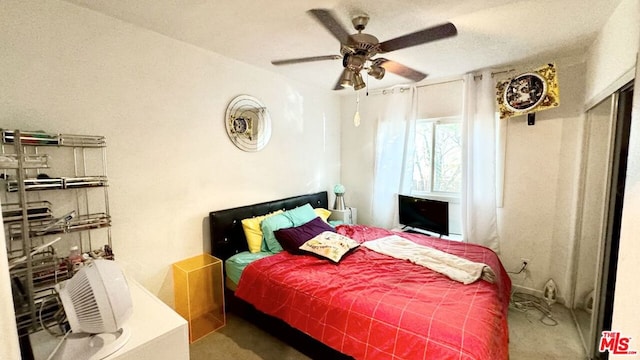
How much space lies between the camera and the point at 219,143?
2646 mm

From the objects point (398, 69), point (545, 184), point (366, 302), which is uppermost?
point (398, 69)

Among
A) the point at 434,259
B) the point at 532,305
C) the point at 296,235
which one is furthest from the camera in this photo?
the point at 532,305

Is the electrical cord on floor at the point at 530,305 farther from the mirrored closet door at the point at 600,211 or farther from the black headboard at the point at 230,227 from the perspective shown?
the black headboard at the point at 230,227

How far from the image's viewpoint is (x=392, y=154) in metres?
3.70

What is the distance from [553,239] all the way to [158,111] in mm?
3991

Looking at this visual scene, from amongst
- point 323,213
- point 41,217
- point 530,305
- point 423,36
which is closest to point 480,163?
point 530,305

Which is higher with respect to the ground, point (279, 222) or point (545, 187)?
point (545, 187)

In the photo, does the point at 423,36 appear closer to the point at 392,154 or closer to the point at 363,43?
the point at 363,43

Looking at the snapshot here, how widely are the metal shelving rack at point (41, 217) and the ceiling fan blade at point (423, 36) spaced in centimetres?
201

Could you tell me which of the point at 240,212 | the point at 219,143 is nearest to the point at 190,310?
the point at 240,212

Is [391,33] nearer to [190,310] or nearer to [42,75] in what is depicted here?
[42,75]

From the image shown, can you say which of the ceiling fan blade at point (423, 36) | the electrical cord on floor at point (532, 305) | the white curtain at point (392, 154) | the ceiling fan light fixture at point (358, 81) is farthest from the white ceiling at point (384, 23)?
the electrical cord on floor at point (532, 305)

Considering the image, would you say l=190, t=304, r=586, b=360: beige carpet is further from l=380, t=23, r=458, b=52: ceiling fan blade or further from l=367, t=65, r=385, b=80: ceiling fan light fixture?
l=380, t=23, r=458, b=52: ceiling fan blade

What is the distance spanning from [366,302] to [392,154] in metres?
2.37
